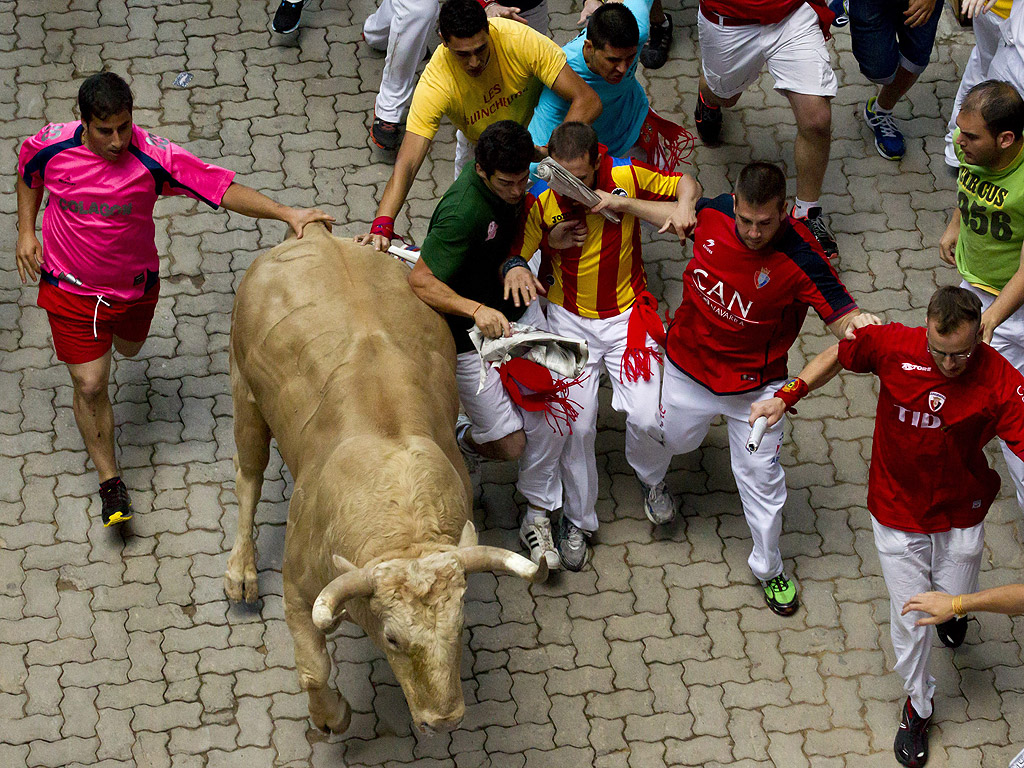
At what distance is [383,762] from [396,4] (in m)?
5.08

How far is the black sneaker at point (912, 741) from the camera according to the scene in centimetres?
648

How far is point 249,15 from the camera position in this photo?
32.4ft

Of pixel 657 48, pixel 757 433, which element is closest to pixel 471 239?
pixel 757 433

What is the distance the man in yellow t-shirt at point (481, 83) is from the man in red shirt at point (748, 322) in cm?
119

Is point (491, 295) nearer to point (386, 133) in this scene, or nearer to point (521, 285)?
point (521, 285)

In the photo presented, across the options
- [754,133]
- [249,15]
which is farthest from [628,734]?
[249,15]

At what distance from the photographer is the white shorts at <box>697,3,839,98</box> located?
793 cm

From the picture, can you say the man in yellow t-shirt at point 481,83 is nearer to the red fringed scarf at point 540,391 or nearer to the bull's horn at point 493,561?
the red fringed scarf at point 540,391

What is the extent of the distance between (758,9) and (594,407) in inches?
116

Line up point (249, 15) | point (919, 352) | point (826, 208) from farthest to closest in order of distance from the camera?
1. point (249, 15)
2. point (826, 208)
3. point (919, 352)

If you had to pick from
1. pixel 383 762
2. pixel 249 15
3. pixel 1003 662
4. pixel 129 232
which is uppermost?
pixel 249 15

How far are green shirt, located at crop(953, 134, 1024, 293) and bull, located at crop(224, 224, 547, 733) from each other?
2.95 metres

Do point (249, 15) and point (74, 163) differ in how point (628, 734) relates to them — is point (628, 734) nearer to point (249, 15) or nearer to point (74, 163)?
point (74, 163)

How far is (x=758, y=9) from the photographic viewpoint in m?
7.93
